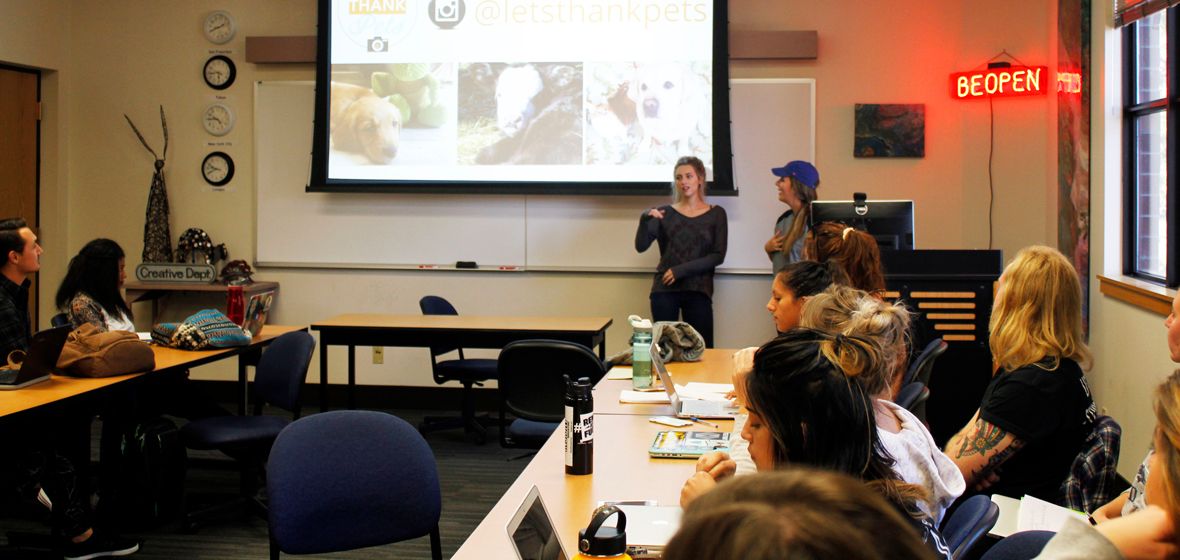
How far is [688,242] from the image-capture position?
6.40 meters

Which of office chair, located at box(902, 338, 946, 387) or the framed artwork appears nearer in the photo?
office chair, located at box(902, 338, 946, 387)

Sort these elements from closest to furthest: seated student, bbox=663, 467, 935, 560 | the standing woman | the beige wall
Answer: seated student, bbox=663, 467, 935, 560 < the standing woman < the beige wall

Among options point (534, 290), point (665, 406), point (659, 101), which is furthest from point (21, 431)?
point (659, 101)

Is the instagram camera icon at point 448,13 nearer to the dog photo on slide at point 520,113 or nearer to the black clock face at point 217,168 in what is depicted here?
the dog photo on slide at point 520,113

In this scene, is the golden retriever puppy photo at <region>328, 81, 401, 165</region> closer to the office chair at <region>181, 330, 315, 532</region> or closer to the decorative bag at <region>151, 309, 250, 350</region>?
the decorative bag at <region>151, 309, 250, 350</region>

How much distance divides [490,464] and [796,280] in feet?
8.65

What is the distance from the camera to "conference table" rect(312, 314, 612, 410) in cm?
571

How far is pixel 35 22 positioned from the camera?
7121mm

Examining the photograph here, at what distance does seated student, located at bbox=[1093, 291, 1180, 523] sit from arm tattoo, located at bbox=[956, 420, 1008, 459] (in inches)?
12.7

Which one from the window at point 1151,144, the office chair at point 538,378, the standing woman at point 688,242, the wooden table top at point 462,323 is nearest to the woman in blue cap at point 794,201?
the standing woman at point 688,242

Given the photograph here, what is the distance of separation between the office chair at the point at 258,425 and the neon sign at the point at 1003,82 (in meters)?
4.21

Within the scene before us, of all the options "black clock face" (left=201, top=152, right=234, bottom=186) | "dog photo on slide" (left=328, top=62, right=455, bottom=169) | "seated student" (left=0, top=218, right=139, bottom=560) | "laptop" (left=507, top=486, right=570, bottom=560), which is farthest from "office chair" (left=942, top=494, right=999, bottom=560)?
"black clock face" (left=201, top=152, right=234, bottom=186)

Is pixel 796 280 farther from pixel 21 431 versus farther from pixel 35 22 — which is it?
pixel 35 22

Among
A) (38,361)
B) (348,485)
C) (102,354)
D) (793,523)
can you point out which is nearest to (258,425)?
(102,354)
